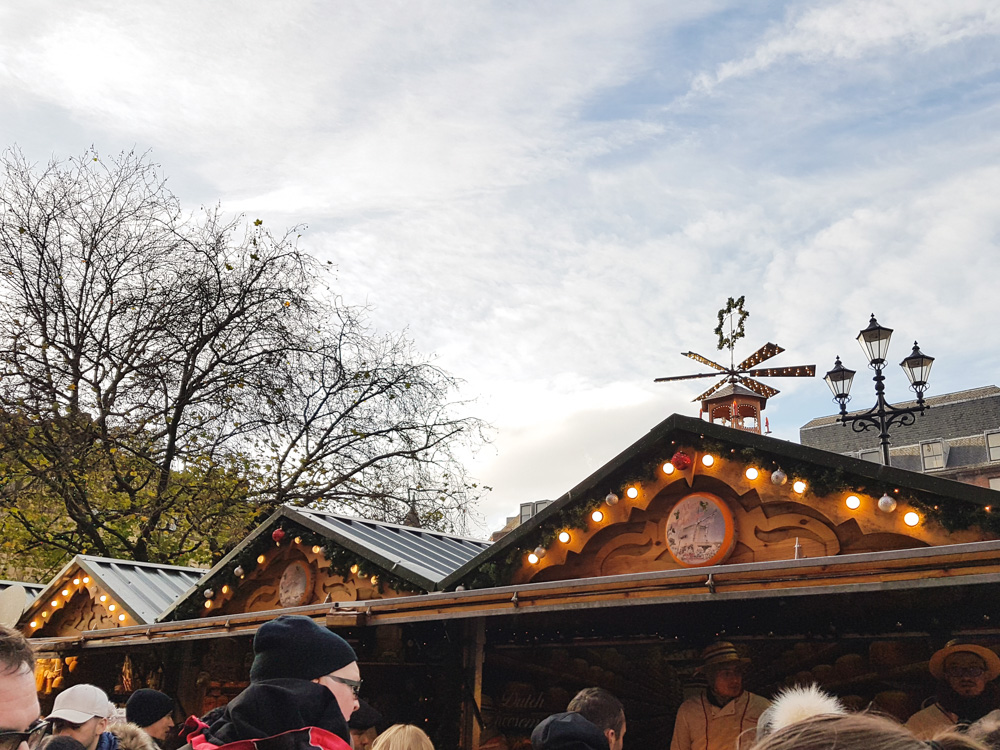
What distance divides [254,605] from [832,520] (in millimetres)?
6819

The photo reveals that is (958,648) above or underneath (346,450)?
underneath

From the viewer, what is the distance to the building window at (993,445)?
4375 centimetres

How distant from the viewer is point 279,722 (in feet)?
8.55

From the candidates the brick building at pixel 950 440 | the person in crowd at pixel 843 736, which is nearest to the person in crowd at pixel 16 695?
the person in crowd at pixel 843 736

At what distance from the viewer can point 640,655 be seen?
26.9ft

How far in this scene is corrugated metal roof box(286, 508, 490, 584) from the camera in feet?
28.8

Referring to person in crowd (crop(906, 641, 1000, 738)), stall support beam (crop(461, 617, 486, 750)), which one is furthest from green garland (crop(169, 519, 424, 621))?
person in crowd (crop(906, 641, 1000, 738))

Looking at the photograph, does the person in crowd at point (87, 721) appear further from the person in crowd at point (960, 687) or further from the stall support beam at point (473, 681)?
the person in crowd at point (960, 687)

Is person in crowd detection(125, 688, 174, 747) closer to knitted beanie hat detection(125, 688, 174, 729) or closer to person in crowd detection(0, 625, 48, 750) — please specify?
knitted beanie hat detection(125, 688, 174, 729)

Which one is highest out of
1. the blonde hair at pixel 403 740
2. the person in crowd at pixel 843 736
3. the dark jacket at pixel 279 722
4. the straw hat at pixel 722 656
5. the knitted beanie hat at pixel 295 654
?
the straw hat at pixel 722 656

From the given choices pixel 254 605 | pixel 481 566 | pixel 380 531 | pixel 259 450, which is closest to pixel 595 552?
pixel 481 566

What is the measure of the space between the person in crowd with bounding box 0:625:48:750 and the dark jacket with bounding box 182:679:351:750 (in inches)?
20.3

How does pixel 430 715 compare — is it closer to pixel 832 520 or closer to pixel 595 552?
pixel 595 552

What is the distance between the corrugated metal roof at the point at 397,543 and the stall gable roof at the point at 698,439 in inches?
34.8
